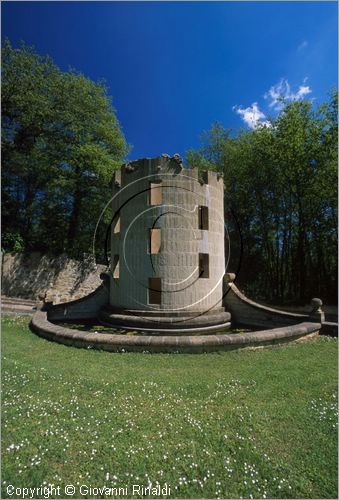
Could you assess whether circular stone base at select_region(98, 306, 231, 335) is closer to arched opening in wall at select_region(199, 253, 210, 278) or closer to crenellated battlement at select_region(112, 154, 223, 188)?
arched opening in wall at select_region(199, 253, 210, 278)

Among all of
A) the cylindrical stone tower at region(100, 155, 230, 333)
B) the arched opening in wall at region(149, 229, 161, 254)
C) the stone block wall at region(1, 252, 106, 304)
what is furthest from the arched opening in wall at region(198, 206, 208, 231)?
the stone block wall at region(1, 252, 106, 304)

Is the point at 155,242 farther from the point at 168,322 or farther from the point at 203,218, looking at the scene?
the point at 168,322

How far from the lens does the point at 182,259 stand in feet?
35.6

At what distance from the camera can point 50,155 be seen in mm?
22219

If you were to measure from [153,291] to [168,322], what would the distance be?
59.3 inches

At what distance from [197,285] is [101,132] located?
63.0 ft

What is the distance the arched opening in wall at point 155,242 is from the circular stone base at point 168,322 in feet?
8.62

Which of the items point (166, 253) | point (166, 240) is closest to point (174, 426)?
point (166, 253)

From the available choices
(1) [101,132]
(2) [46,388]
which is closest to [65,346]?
(2) [46,388]

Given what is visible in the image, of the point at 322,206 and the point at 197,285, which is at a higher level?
the point at 322,206

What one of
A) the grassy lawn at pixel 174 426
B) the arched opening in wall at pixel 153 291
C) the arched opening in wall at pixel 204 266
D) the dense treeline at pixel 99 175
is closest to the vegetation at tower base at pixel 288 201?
the dense treeline at pixel 99 175

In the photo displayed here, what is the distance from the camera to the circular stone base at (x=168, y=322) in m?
10.2

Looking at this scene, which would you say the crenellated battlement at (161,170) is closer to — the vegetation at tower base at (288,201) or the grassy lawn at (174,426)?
the grassy lawn at (174,426)

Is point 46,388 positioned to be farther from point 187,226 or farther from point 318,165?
point 318,165
